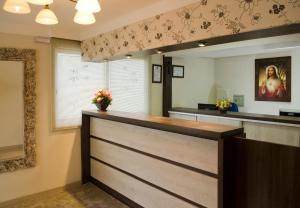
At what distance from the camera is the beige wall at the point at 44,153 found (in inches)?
132

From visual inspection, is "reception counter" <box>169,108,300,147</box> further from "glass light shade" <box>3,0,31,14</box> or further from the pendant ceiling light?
"glass light shade" <box>3,0,31,14</box>

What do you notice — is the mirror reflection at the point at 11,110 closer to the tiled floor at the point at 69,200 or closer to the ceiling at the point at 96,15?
the ceiling at the point at 96,15

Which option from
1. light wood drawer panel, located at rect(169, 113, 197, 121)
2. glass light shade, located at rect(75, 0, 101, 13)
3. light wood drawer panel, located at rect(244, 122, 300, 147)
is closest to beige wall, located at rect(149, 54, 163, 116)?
light wood drawer panel, located at rect(169, 113, 197, 121)

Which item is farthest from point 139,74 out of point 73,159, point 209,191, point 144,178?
point 209,191

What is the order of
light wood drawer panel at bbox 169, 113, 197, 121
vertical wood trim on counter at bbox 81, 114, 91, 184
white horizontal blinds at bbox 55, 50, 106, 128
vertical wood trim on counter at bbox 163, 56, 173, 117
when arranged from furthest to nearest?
vertical wood trim on counter at bbox 163, 56, 173, 117
light wood drawer panel at bbox 169, 113, 197, 121
vertical wood trim on counter at bbox 81, 114, 91, 184
white horizontal blinds at bbox 55, 50, 106, 128

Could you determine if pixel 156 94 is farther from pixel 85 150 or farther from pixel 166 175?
pixel 166 175

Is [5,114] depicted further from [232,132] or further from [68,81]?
[232,132]

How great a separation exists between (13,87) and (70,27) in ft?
3.84

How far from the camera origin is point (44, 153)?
3.64m

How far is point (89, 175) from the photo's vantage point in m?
3.97

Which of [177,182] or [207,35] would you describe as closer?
[207,35]

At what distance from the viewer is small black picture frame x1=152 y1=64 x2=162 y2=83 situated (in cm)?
485

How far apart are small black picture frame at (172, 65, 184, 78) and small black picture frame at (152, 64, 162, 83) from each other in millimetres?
399

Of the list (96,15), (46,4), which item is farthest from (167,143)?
(96,15)
